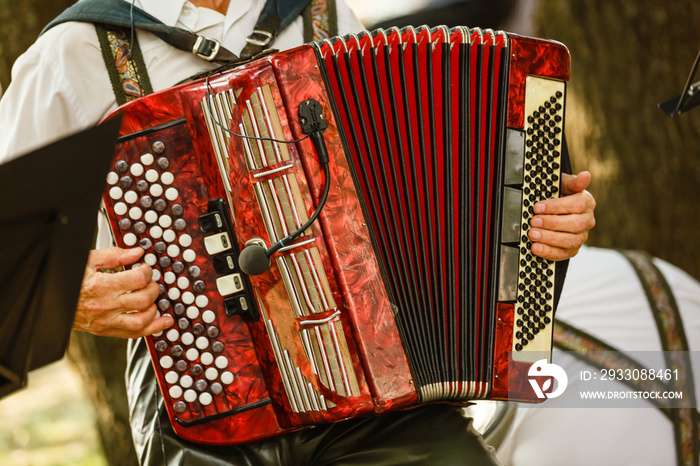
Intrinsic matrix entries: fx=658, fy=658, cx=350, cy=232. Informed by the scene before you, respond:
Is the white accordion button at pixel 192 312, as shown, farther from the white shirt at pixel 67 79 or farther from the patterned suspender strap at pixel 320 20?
the patterned suspender strap at pixel 320 20

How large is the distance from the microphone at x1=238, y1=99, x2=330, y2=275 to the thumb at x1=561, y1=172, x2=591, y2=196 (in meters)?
0.63

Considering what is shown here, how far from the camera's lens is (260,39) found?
170cm

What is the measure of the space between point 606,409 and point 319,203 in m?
1.32

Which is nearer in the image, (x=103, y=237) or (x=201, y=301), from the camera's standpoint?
(x=201, y=301)

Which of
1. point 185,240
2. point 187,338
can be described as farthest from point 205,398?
point 185,240

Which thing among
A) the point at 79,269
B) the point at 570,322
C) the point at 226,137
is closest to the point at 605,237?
the point at 570,322

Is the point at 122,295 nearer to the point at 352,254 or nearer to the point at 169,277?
the point at 169,277

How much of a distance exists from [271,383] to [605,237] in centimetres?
288

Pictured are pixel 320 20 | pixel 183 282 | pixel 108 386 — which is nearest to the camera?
pixel 183 282

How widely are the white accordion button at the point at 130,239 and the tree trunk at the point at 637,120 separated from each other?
9.90 feet

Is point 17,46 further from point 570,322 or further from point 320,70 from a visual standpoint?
point 570,322

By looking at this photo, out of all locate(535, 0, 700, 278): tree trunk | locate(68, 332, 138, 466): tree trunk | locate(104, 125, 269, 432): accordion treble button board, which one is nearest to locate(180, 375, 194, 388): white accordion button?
locate(104, 125, 269, 432): accordion treble button board

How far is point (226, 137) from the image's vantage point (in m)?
1.33

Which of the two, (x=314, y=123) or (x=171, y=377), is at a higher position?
(x=314, y=123)
